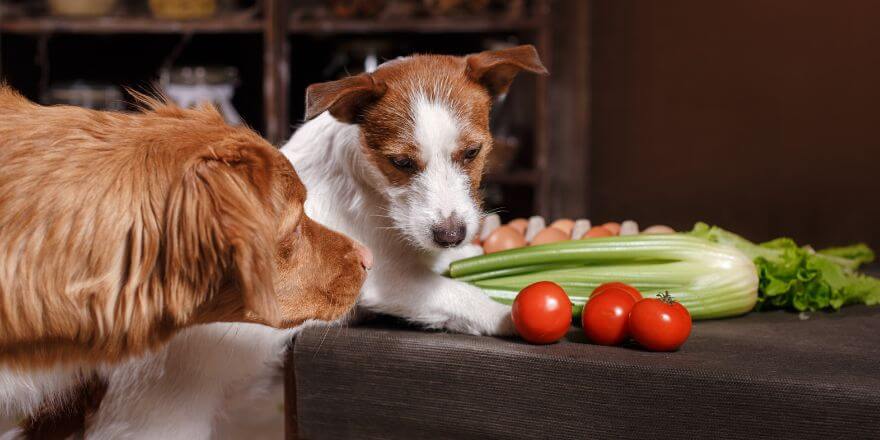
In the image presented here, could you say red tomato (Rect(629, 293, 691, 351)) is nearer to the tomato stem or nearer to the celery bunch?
the tomato stem

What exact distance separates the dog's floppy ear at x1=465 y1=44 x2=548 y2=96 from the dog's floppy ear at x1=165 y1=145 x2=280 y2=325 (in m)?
0.62

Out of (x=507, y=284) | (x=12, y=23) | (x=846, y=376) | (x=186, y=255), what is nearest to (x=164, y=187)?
(x=186, y=255)

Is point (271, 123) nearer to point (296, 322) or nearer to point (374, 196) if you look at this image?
point (374, 196)

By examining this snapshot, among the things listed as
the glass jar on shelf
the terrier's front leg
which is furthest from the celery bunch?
the glass jar on shelf

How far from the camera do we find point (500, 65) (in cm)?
158

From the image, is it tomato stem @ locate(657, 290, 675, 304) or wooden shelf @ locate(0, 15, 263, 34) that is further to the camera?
wooden shelf @ locate(0, 15, 263, 34)

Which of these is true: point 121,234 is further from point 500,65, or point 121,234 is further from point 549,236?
point 549,236

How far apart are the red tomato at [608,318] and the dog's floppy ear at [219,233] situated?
0.59m

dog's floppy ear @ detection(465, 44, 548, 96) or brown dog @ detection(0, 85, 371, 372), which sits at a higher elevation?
dog's floppy ear @ detection(465, 44, 548, 96)

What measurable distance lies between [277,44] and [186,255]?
241cm

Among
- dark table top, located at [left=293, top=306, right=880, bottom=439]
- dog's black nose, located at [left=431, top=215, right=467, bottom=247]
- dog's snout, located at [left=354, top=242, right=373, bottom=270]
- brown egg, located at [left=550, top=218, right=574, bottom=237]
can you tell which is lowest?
dark table top, located at [left=293, top=306, right=880, bottom=439]

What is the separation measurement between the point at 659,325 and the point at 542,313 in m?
0.19

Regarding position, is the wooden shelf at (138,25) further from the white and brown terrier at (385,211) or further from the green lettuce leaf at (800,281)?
the green lettuce leaf at (800,281)

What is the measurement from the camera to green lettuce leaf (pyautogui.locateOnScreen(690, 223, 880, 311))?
5.62 feet
